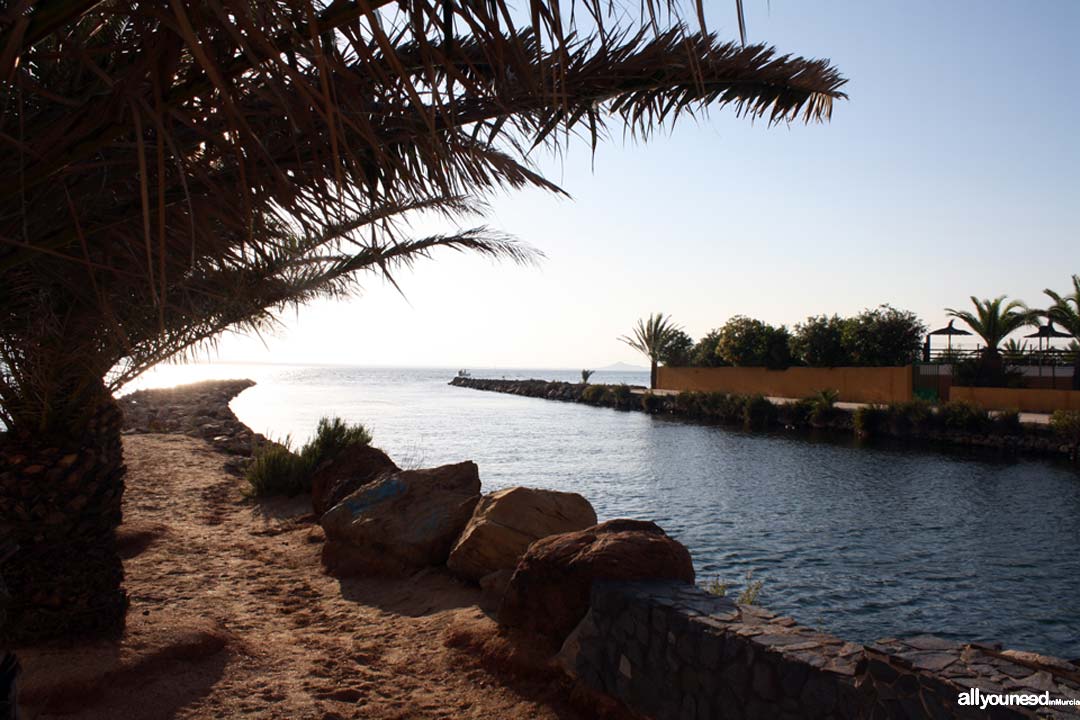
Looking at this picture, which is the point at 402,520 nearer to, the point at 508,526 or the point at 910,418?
the point at 508,526

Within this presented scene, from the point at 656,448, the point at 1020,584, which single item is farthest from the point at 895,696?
the point at 656,448

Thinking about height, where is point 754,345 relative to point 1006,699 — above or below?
above

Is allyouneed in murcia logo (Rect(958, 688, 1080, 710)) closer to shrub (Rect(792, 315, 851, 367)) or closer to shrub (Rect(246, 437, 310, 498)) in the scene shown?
shrub (Rect(246, 437, 310, 498))

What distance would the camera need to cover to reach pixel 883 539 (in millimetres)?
11922

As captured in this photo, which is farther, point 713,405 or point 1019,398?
point 713,405

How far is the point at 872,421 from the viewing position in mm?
27297

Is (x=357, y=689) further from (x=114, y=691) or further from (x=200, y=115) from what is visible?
(x=200, y=115)

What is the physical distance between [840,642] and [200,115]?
326cm

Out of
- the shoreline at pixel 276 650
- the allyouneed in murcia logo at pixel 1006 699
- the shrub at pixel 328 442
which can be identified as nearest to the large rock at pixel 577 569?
the shoreline at pixel 276 650

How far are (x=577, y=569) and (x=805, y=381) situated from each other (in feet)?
115

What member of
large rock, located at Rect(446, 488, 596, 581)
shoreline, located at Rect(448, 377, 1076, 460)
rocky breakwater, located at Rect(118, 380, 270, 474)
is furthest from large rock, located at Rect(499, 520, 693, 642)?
shoreline, located at Rect(448, 377, 1076, 460)

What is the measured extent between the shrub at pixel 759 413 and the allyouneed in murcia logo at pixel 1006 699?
30.3 metres

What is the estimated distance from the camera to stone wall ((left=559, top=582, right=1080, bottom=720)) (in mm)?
2785

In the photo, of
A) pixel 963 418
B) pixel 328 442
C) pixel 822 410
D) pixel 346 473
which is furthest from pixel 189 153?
pixel 822 410
